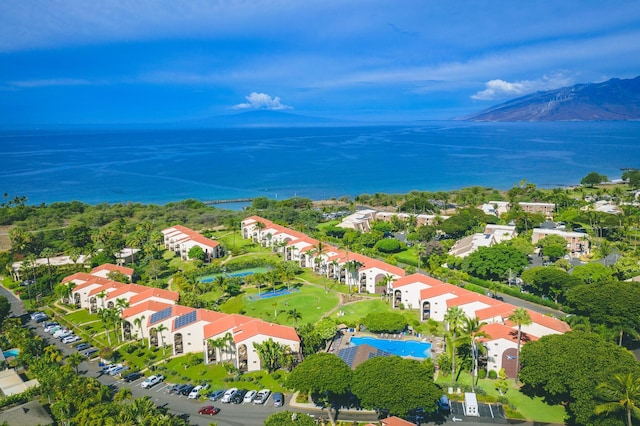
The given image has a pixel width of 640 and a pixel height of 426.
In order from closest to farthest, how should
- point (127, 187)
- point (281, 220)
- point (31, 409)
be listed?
point (31, 409), point (281, 220), point (127, 187)

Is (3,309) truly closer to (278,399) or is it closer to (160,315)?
(160,315)

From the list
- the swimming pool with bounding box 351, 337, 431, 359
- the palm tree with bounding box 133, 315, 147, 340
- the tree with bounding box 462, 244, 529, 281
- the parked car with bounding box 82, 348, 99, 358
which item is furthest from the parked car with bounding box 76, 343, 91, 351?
the tree with bounding box 462, 244, 529, 281

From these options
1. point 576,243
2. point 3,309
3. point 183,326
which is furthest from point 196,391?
point 576,243

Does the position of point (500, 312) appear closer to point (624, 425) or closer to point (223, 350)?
point (624, 425)

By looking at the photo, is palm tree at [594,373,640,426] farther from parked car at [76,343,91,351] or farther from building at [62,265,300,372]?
parked car at [76,343,91,351]

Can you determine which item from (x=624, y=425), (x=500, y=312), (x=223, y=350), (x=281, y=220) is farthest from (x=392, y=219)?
(x=624, y=425)
